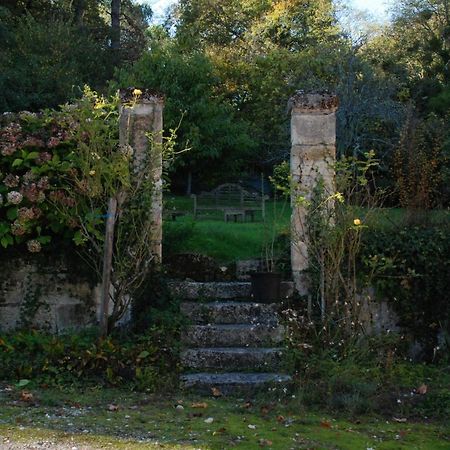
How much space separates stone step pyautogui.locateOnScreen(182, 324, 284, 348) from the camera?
24.3ft

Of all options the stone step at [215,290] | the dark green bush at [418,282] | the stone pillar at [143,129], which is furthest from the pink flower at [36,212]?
the dark green bush at [418,282]

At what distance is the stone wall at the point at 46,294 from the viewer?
7.97 metres

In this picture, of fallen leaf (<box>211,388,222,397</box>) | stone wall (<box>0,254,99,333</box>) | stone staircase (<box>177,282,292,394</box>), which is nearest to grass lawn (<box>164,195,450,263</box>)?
stone staircase (<box>177,282,292,394</box>)

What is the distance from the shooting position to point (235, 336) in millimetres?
7430

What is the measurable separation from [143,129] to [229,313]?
2263mm

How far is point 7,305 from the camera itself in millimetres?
7973

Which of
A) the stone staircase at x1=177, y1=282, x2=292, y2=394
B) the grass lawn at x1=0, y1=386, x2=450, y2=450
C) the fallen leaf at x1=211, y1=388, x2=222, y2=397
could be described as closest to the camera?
the grass lawn at x1=0, y1=386, x2=450, y2=450

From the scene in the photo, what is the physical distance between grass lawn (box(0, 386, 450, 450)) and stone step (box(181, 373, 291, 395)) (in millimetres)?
207

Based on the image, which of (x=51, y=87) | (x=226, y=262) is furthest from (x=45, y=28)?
(x=226, y=262)

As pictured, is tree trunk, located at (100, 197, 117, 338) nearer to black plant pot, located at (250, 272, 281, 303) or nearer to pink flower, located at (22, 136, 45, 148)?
pink flower, located at (22, 136, 45, 148)

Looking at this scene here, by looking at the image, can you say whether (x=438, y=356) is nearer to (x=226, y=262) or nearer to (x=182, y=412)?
(x=226, y=262)

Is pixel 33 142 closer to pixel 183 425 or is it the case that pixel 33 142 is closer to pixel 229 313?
pixel 229 313

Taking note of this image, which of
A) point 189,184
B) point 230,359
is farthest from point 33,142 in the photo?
point 189,184

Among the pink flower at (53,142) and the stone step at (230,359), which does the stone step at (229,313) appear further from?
the pink flower at (53,142)
